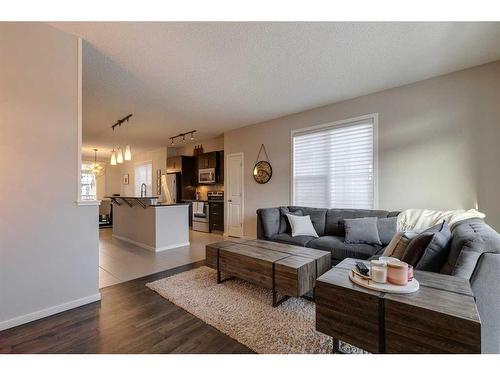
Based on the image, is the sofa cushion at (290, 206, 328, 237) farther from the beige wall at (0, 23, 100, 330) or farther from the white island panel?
the beige wall at (0, 23, 100, 330)

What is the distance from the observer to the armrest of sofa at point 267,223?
143 inches

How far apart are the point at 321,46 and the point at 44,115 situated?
2.68 m

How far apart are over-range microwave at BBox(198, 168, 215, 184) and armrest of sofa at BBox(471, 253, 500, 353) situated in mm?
5937

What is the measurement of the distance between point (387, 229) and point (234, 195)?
3.46 metres

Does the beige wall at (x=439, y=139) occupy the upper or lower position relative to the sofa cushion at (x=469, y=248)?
upper

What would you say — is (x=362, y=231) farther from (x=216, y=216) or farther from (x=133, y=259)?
(x=216, y=216)

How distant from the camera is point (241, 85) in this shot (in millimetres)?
3303

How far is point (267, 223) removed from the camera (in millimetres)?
3646

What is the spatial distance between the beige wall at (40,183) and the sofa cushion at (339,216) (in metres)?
3.08

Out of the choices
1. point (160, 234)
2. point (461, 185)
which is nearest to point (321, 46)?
point (461, 185)

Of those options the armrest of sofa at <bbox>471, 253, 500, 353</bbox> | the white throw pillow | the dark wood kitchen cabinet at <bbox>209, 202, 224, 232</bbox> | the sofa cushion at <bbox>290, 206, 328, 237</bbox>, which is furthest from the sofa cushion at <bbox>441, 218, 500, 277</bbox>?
the dark wood kitchen cabinet at <bbox>209, 202, 224, 232</bbox>

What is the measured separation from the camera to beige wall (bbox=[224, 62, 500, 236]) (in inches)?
109

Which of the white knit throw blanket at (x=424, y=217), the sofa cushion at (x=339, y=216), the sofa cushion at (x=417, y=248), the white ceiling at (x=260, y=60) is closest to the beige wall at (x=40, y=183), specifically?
the white ceiling at (x=260, y=60)

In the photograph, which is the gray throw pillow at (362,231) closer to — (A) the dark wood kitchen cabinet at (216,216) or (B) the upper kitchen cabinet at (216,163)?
(A) the dark wood kitchen cabinet at (216,216)
